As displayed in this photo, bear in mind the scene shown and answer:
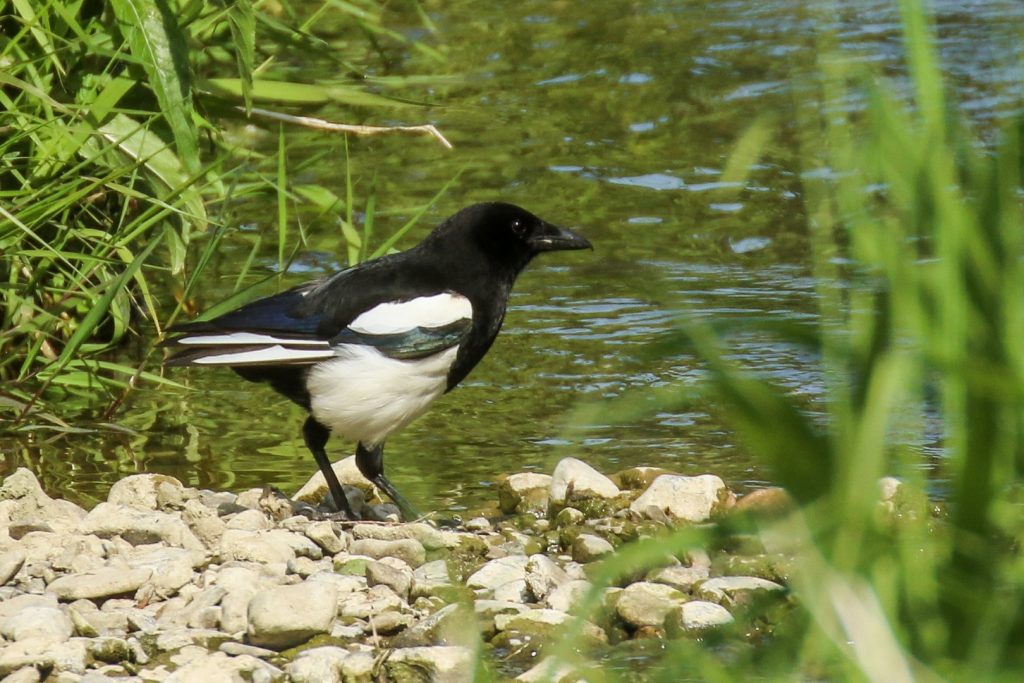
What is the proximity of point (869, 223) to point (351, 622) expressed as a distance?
237 centimetres

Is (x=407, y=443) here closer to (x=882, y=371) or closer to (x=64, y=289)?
(x=64, y=289)

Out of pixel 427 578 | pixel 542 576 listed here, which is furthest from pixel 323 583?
pixel 542 576

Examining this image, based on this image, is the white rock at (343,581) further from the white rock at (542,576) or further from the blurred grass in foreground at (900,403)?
the blurred grass in foreground at (900,403)

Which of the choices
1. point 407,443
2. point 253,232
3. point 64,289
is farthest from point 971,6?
point 64,289

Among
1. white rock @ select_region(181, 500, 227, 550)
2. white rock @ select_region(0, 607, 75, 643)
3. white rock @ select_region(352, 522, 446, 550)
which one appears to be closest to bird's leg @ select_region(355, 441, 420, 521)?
white rock @ select_region(352, 522, 446, 550)

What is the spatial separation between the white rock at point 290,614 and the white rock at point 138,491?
1.01m

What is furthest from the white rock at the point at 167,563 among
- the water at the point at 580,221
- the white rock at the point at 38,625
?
the water at the point at 580,221

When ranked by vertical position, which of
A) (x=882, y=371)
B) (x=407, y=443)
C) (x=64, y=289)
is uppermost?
(x=882, y=371)

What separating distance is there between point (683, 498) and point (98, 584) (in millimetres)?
1555

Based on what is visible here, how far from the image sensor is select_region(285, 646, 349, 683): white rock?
337 cm

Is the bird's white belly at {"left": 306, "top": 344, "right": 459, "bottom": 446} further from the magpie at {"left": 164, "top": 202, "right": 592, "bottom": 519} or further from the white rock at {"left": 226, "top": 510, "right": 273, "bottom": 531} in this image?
the white rock at {"left": 226, "top": 510, "right": 273, "bottom": 531}

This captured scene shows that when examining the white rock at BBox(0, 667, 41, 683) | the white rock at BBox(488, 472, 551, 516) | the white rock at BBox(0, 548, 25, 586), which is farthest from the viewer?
the white rock at BBox(488, 472, 551, 516)

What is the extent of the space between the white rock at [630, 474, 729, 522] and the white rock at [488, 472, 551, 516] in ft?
1.00

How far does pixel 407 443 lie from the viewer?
5.61 m
